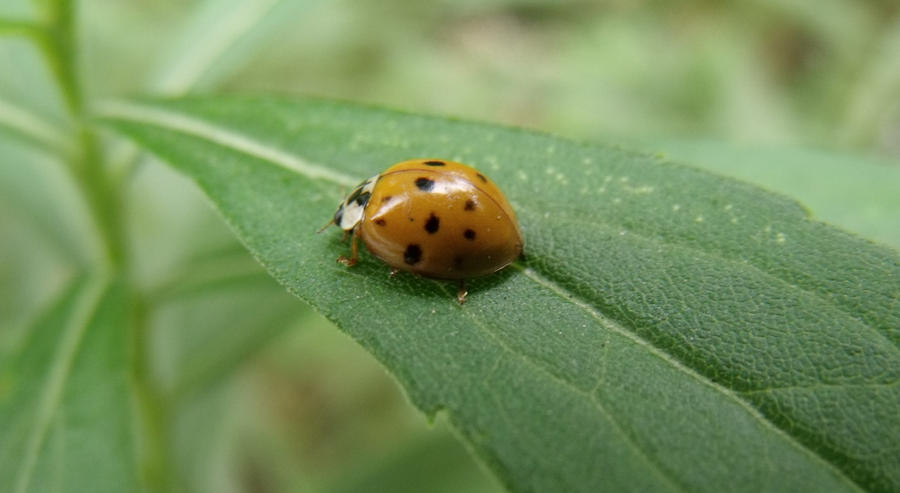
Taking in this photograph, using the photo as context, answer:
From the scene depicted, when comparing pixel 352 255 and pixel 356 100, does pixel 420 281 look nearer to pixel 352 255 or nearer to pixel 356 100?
pixel 352 255

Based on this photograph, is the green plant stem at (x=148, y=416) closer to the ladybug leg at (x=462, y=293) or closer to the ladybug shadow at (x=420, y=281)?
the ladybug shadow at (x=420, y=281)

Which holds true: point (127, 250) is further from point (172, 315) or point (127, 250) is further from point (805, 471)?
point (805, 471)

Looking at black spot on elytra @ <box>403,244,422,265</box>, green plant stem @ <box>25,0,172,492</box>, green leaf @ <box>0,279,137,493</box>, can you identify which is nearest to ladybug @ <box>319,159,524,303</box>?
black spot on elytra @ <box>403,244,422,265</box>

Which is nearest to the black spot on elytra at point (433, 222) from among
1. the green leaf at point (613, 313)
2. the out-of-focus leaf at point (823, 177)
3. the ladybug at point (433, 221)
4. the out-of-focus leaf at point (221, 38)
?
the ladybug at point (433, 221)

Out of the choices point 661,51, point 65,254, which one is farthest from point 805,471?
point 661,51

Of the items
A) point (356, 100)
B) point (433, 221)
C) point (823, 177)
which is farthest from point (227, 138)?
point (356, 100)
